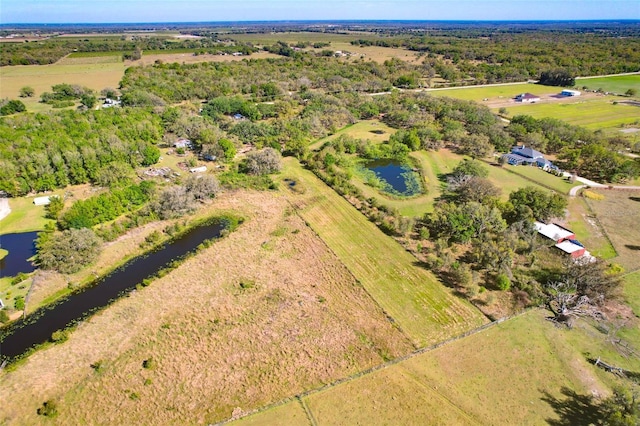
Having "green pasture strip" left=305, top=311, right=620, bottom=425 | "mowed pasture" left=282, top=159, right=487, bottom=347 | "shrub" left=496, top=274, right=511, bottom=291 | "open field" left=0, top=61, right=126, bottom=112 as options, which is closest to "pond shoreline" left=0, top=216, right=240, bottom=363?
"mowed pasture" left=282, top=159, right=487, bottom=347

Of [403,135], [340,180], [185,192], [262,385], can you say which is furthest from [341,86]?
[262,385]

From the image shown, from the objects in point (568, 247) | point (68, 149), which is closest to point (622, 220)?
point (568, 247)

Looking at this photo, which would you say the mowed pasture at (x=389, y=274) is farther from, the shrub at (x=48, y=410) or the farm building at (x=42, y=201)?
the farm building at (x=42, y=201)

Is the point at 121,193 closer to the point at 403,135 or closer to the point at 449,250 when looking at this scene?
the point at 449,250

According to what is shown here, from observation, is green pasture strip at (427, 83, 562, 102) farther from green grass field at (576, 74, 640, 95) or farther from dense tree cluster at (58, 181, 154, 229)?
dense tree cluster at (58, 181, 154, 229)

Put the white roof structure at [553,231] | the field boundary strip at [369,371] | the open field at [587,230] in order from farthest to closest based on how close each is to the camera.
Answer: the white roof structure at [553,231]
the open field at [587,230]
the field boundary strip at [369,371]

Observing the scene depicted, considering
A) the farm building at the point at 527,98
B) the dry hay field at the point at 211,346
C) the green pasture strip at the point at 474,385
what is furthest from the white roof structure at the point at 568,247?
the farm building at the point at 527,98
